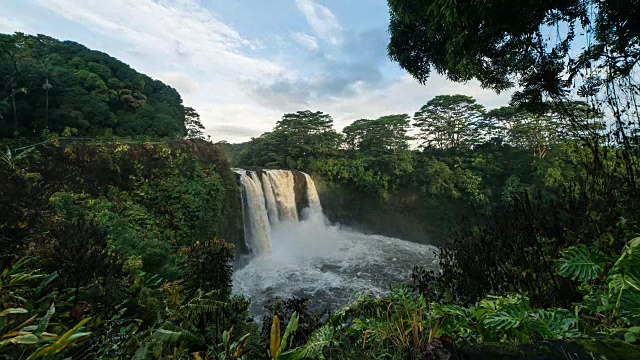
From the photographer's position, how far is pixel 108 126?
15.1m

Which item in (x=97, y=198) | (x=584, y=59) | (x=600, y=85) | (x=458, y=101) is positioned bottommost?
(x=97, y=198)

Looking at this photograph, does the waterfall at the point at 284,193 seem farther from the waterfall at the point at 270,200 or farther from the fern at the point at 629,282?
the fern at the point at 629,282

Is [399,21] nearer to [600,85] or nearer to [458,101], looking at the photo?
[600,85]

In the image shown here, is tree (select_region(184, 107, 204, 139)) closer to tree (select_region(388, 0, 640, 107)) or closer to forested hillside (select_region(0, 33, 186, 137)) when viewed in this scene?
forested hillside (select_region(0, 33, 186, 137))

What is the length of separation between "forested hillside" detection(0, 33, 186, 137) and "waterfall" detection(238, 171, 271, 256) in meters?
7.97

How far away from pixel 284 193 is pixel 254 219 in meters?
3.38

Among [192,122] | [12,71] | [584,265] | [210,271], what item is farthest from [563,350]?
[192,122]

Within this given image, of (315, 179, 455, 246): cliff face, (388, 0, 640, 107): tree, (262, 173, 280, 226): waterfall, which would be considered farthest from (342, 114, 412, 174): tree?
(388, 0, 640, 107): tree

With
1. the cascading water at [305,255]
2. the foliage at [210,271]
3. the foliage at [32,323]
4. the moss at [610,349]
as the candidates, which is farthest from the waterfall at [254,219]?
the moss at [610,349]

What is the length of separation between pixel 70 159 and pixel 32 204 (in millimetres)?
4508

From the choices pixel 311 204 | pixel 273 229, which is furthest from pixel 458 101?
pixel 273 229

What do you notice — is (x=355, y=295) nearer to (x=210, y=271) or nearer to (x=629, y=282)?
(x=210, y=271)

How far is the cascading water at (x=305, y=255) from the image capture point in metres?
9.47

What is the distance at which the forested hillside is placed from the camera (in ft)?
42.5
